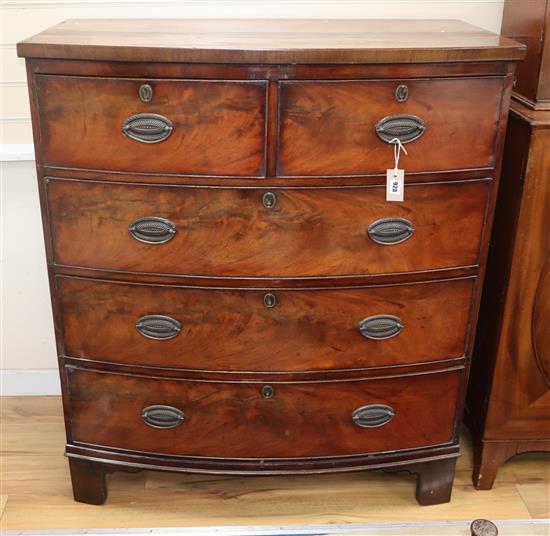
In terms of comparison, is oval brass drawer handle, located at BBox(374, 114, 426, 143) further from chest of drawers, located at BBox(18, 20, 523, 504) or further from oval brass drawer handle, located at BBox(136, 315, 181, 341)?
oval brass drawer handle, located at BBox(136, 315, 181, 341)

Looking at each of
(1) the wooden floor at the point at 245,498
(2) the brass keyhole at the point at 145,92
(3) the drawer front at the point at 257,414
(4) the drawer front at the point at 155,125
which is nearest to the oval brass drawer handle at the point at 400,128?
(4) the drawer front at the point at 155,125

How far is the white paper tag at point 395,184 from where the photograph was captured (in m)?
1.59

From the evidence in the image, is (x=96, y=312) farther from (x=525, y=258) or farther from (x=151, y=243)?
(x=525, y=258)

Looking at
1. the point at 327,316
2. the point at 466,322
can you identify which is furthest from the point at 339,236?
the point at 466,322

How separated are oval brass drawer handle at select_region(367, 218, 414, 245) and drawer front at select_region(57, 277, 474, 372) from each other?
123 mm

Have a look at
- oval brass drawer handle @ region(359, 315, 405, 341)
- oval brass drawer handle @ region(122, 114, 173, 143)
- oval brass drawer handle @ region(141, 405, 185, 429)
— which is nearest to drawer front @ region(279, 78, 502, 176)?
oval brass drawer handle @ region(122, 114, 173, 143)

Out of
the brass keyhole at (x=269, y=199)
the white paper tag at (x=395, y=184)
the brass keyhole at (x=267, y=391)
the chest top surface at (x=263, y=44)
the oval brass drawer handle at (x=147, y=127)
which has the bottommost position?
the brass keyhole at (x=267, y=391)

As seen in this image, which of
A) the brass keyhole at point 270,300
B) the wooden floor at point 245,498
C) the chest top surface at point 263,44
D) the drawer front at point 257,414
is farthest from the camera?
the wooden floor at point 245,498

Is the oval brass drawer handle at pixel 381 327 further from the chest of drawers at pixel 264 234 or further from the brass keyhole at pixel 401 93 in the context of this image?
the brass keyhole at pixel 401 93

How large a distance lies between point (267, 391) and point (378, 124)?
684 mm

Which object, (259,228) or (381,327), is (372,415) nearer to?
(381,327)

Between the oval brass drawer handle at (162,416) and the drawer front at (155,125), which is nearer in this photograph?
the drawer front at (155,125)

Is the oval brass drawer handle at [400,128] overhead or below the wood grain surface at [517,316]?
overhead

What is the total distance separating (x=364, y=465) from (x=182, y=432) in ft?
1.54
